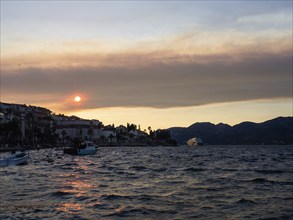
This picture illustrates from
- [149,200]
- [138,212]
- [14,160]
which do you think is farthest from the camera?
[14,160]

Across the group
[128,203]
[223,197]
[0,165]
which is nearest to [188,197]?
[223,197]

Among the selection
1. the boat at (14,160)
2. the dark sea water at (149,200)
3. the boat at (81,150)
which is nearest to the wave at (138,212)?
the dark sea water at (149,200)

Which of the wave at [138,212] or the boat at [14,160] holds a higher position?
the boat at [14,160]

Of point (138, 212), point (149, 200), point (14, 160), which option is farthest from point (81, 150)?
point (138, 212)

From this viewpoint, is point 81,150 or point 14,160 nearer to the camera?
point 14,160

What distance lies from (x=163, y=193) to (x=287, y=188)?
10.5 metres

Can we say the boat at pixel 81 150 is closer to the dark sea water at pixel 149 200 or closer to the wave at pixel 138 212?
the dark sea water at pixel 149 200

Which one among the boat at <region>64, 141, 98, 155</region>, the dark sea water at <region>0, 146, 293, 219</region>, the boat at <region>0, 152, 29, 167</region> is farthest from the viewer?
the boat at <region>64, 141, 98, 155</region>

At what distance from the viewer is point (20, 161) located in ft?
243

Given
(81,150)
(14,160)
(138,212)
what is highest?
(81,150)

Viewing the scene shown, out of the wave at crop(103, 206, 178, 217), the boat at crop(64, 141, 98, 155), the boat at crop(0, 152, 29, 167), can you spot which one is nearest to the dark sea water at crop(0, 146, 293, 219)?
the wave at crop(103, 206, 178, 217)

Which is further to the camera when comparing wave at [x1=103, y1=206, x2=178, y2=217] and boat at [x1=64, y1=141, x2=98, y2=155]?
boat at [x1=64, y1=141, x2=98, y2=155]

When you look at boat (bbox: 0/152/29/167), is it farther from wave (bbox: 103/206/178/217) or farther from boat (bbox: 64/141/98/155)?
wave (bbox: 103/206/178/217)

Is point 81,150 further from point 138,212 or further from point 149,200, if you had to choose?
point 138,212
